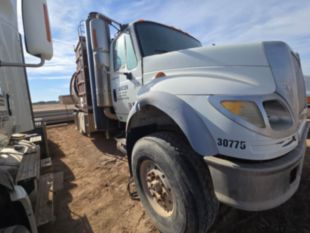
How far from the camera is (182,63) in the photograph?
1.96 m

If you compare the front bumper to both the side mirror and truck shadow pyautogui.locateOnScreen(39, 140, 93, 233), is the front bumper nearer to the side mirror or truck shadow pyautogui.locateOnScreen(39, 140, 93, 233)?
the side mirror

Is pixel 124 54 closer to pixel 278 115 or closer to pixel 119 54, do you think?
pixel 119 54

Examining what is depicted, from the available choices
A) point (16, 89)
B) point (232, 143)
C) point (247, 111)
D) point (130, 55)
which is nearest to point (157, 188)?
point (232, 143)

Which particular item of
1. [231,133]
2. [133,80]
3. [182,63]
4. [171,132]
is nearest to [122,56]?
[133,80]

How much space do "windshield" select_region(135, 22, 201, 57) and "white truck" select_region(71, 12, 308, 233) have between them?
538 mm

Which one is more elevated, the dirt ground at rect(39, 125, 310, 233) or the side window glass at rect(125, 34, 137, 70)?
the side window glass at rect(125, 34, 137, 70)

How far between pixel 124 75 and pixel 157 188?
6.01ft

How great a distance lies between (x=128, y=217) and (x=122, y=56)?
238 centimetres

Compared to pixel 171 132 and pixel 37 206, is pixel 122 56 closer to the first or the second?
pixel 171 132

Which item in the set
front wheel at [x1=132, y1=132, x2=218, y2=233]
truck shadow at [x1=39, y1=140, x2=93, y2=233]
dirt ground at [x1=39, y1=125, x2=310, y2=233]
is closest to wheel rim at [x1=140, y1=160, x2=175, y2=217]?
front wheel at [x1=132, y1=132, x2=218, y2=233]

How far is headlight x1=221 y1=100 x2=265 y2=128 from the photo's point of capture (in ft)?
4.32

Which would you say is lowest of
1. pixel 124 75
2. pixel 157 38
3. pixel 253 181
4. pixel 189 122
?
pixel 253 181

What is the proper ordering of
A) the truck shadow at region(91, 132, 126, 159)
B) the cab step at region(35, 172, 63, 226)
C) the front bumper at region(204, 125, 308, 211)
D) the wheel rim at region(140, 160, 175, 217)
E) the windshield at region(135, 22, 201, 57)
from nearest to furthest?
the front bumper at region(204, 125, 308, 211) < the wheel rim at region(140, 160, 175, 217) < the cab step at region(35, 172, 63, 226) < the windshield at region(135, 22, 201, 57) < the truck shadow at region(91, 132, 126, 159)

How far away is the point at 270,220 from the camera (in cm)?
197
